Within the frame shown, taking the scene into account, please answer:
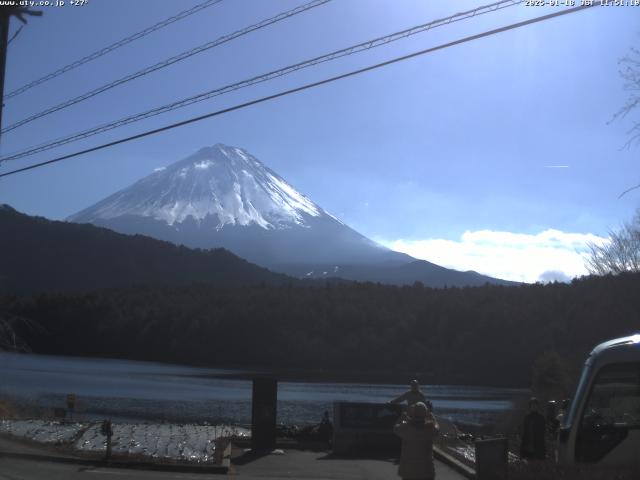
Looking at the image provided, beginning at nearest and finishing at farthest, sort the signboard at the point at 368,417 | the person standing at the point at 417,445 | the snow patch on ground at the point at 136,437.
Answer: the person standing at the point at 417,445 → the snow patch on ground at the point at 136,437 → the signboard at the point at 368,417

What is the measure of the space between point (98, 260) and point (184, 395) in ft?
317

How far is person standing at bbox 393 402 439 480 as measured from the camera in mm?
8570

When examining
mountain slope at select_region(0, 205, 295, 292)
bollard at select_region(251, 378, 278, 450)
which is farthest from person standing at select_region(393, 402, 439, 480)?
mountain slope at select_region(0, 205, 295, 292)

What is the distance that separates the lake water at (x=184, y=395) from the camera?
37312 millimetres

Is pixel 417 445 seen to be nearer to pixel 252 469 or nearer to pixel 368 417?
pixel 252 469

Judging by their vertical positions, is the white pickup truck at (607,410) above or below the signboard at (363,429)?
above

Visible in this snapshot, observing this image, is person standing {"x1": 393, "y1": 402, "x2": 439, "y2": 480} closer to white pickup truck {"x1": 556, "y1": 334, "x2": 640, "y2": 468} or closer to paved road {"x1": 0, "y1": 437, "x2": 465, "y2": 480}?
white pickup truck {"x1": 556, "y1": 334, "x2": 640, "y2": 468}

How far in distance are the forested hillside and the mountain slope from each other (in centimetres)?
2280

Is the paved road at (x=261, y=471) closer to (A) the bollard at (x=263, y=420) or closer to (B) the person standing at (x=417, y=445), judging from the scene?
(A) the bollard at (x=263, y=420)

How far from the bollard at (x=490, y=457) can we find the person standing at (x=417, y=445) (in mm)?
3206

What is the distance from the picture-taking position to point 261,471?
15094mm

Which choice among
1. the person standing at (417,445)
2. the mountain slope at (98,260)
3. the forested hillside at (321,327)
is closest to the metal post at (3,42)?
the person standing at (417,445)

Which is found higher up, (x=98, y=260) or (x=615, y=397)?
(x=98, y=260)

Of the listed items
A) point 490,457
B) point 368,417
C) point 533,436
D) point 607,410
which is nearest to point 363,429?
point 368,417
